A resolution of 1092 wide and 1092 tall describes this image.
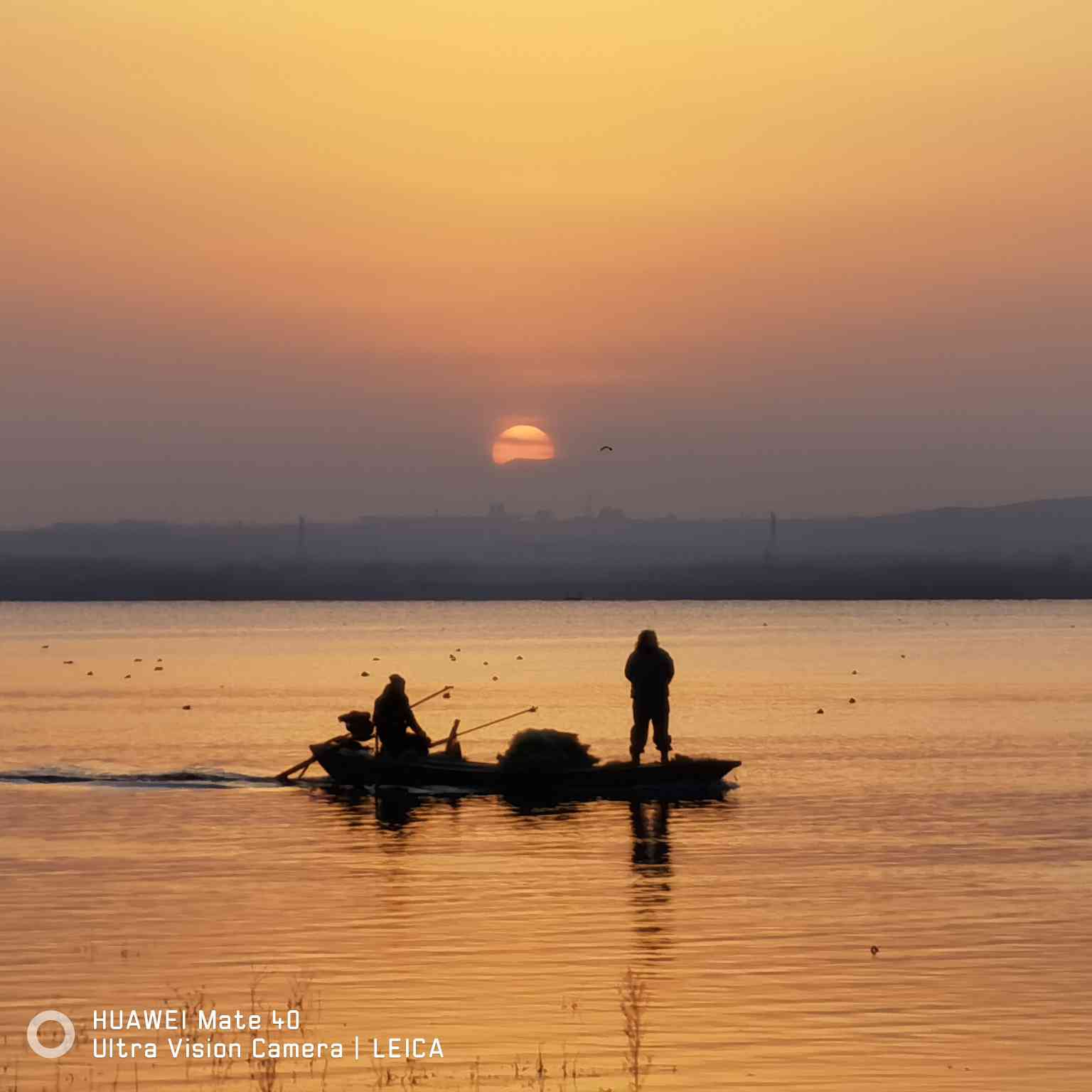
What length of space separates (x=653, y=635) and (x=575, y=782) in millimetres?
2529

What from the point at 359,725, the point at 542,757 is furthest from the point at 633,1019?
the point at 359,725

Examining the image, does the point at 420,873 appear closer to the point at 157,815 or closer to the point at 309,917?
the point at 309,917

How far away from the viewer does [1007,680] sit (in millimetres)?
73562

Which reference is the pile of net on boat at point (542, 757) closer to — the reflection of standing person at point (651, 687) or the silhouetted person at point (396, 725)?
the reflection of standing person at point (651, 687)

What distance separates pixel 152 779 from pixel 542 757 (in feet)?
24.1

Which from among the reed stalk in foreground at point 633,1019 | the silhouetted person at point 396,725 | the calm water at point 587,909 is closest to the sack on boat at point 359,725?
the silhouetted person at point 396,725

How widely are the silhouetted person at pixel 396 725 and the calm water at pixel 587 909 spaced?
A: 1232 millimetres

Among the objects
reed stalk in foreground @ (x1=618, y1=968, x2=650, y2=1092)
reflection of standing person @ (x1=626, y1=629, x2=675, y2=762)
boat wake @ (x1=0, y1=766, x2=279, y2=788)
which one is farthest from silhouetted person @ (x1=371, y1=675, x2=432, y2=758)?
reed stalk in foreground @ (x1=618, y1=968, x2=650, y2=1092)

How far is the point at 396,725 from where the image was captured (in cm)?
3300

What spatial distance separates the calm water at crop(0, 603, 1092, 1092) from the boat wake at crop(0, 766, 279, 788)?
0.10 meters

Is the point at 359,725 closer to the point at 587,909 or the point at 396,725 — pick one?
the point at 396,725

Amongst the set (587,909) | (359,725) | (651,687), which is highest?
(651,687)

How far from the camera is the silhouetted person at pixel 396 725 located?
32.9 metres

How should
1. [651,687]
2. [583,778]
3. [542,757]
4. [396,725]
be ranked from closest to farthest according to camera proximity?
[542,757] → [583,778] → [651,687] → [396,725]
